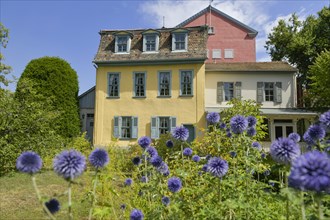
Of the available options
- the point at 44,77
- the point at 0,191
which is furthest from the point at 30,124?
the point at 44,77

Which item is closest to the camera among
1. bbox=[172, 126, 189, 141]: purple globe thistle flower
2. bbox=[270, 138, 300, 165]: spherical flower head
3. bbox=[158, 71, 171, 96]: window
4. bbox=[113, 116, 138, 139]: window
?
bbox=[270, 138, 300, 165]: spherical flower head

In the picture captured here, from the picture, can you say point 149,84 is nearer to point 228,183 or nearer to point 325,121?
point 228,183

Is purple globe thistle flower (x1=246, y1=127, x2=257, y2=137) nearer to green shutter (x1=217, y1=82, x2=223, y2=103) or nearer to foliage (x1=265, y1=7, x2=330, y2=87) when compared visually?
green shutter (x1=217, y1=82, x2=223, y2=103)

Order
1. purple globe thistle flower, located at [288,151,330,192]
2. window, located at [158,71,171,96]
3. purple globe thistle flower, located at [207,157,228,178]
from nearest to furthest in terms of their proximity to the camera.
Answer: purple globe thistle flower, located at [288,151,330,192] < purple globe thistle flower, located at [207,157,228,178] < window, located at [158,71,171,96]

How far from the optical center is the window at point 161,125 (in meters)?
20.1

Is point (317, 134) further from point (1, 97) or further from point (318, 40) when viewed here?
point (318, 40)

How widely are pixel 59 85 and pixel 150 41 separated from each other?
22.6ft

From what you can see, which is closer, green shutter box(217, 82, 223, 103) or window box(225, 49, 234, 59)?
green shutter box(217, 82, 223, 103)

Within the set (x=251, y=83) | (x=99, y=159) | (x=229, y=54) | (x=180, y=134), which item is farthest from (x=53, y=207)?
(x=229, y=54)

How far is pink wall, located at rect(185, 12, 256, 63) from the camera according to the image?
26484mm

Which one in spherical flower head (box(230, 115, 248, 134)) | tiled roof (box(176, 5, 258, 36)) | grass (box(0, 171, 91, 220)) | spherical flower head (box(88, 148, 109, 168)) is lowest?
grass (box(0, 171, 91, 220))

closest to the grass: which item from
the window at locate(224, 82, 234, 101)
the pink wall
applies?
the window at locate(224, 82, 234, 101)

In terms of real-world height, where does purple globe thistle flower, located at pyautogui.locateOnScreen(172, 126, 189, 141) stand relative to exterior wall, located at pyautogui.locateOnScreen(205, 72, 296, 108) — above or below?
below

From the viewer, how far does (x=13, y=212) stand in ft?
24.4
